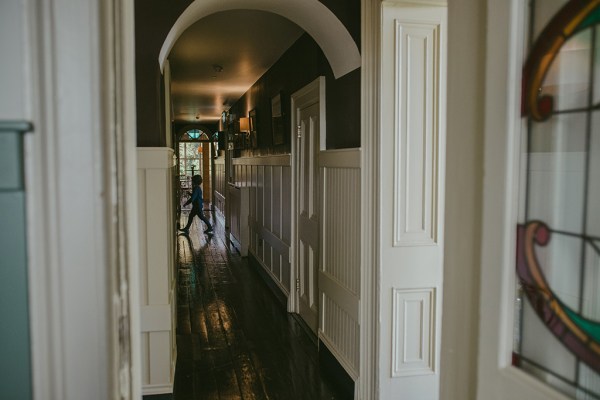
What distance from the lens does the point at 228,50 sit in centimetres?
652

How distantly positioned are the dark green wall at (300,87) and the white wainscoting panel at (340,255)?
0.65ft

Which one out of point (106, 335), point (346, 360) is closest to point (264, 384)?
point (346, 360)

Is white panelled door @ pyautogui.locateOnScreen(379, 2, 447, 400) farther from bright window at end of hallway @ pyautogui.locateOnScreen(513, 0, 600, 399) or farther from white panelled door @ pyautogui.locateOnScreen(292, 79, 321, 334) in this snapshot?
bright window at end of hallway @ pyautogui.locateOnScreen(513, 0, 600, 399)

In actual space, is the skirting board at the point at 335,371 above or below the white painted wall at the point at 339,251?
below

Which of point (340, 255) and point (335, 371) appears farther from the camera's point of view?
point (335, 371)

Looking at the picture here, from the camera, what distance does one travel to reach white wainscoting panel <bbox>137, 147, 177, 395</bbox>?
3.52m

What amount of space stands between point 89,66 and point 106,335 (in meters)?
0.44

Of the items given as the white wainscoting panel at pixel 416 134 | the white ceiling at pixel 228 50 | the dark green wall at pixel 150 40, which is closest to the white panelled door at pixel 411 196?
the white wainscoting panel at pixel 416 134

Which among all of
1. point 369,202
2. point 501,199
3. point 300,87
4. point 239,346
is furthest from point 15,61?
point 300,87

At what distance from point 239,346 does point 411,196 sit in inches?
96.5

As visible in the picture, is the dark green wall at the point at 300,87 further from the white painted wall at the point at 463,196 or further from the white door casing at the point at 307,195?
the white painted wall at the point at 463,196

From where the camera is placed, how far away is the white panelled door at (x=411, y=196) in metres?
3.07

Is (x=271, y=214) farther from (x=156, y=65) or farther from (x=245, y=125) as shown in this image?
(x=156, y=65)

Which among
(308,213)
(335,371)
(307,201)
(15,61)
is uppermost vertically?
(15,61)
